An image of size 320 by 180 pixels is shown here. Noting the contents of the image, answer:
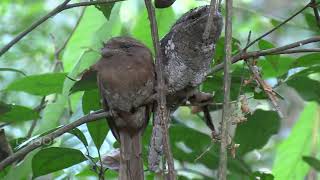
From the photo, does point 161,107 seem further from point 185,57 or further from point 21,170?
point 21,170

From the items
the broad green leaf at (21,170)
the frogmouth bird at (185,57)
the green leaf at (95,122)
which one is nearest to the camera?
the frogmouth bird at (185,57)

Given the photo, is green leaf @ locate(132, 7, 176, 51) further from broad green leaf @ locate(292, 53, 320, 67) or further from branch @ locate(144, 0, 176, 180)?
branch @ locate(144, 0, 176, 180)

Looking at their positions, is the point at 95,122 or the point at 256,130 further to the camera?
the point at 256,130

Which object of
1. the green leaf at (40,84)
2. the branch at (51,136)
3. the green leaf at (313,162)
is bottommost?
the green leaf at (313,162)

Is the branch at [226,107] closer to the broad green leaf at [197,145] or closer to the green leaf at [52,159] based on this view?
the green leaf at [52,159]

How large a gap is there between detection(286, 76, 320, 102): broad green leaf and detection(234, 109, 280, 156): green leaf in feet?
0.70

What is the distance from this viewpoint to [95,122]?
218 centimetres

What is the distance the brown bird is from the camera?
1934 millimetres

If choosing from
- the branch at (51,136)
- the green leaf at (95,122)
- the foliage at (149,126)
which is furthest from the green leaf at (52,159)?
the branch at (51,136)

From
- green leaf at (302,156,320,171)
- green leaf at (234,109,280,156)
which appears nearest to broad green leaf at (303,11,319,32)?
green leaf at (234,109,280,156)

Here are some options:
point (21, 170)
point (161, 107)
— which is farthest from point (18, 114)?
point (161, 107)

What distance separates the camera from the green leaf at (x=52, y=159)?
202 cm

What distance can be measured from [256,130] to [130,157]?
744mm

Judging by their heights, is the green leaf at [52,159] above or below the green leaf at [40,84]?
below
